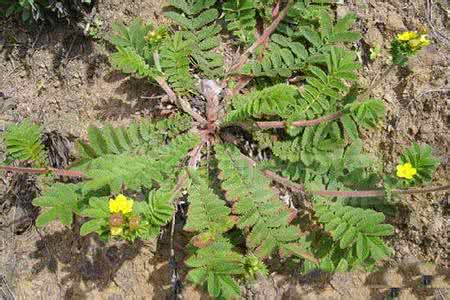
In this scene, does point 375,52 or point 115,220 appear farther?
point 375,52

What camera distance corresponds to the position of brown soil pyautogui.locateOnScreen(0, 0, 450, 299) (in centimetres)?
403

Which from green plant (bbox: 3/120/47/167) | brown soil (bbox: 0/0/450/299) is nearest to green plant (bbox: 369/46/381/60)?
brown soil (bbox: 0/0/450/299)

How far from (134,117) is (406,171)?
7.23ft

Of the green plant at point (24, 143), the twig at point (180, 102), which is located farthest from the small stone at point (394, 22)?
the green plant at point (24, 143)

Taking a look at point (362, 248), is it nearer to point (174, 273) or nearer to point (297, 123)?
point (297, 123)

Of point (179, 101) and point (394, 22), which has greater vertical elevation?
point (394, 22)

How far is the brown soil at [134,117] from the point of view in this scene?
4027 millimetres

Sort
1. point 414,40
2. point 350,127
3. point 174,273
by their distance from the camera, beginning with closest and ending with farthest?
point 414,40 < point 350,127 < point 174,273

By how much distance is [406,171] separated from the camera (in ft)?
11.1

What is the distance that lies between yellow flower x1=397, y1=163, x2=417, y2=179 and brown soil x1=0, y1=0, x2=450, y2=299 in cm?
69

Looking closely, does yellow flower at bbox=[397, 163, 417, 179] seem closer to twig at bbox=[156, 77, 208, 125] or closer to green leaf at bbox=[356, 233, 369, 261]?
green leaf at bbox=[356, 233, 369, 261]

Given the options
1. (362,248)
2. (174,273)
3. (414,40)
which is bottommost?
(174,273)

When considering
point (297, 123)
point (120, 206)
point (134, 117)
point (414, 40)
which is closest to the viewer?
point (120, 206)

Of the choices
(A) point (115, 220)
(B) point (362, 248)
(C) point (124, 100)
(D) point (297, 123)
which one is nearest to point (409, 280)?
(B) point (362, 248)
